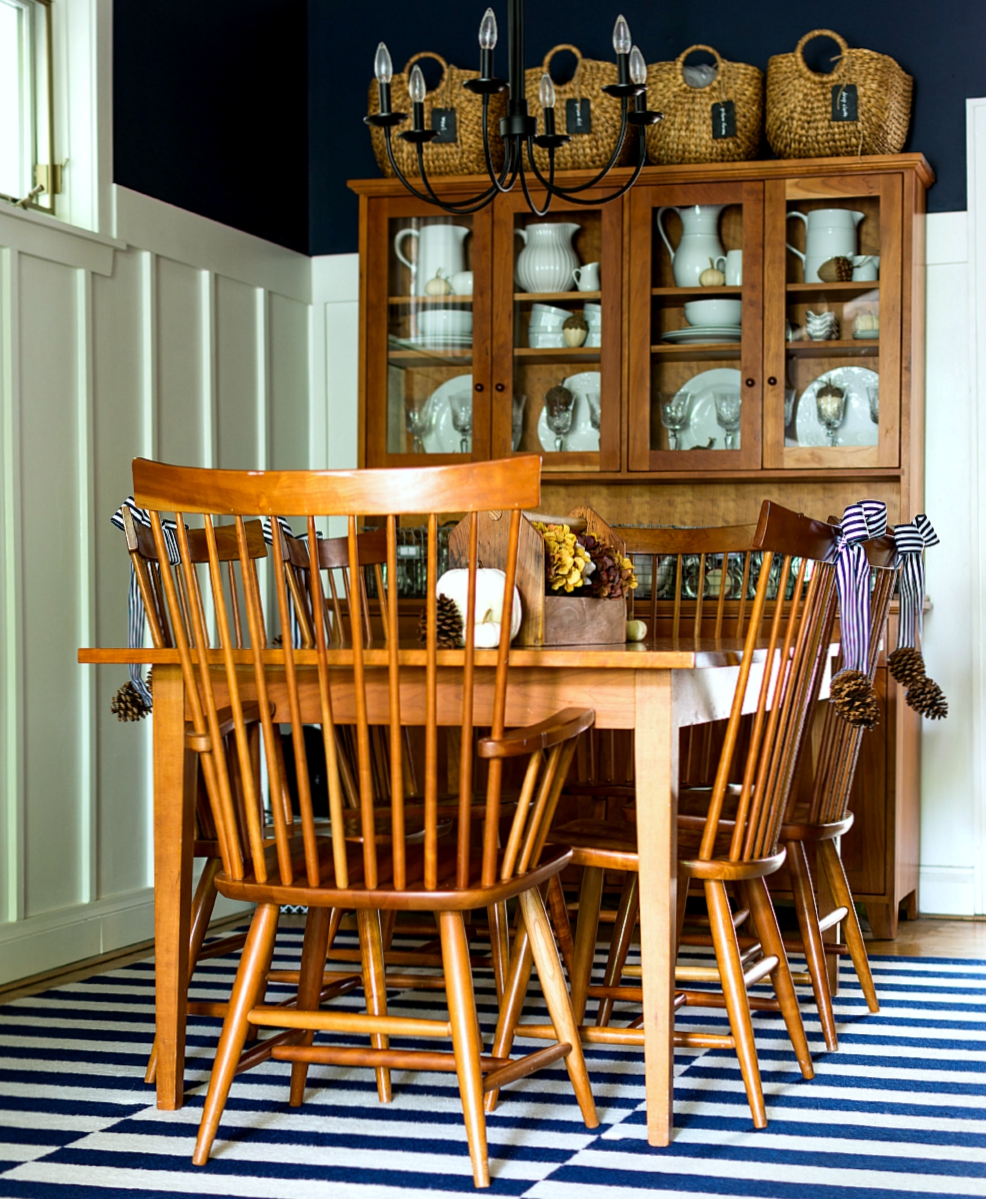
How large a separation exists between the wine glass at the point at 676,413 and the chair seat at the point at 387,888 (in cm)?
209

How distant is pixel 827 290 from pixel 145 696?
228cm

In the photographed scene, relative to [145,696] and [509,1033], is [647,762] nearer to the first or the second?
[509,1033]

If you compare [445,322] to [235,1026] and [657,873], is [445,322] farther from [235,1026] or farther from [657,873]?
[235,1026]

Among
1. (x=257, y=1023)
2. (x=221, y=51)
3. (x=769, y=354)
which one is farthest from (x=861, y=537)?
(x=221, y=51)

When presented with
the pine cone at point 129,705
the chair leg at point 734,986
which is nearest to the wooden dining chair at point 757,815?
the chair leg at point 734,986

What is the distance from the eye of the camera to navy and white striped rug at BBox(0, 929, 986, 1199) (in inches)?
75.6

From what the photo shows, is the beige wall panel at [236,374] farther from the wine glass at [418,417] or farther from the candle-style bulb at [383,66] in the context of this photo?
the candle-style bulb at [383,66]

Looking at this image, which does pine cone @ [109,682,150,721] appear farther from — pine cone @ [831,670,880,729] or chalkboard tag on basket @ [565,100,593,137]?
chalkboard tag on basket @ [565,100,593,137]

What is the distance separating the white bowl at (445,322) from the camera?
4082mm

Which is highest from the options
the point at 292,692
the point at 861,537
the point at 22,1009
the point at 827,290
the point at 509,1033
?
the point at 827,290

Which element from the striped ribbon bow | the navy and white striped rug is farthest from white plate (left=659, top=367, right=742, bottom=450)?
the navy and white striped rug

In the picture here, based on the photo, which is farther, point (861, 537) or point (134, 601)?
point (134, 601)

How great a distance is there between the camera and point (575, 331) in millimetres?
4004

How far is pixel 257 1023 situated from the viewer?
193 cm
